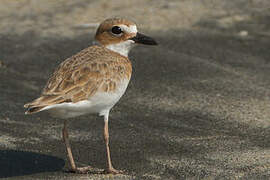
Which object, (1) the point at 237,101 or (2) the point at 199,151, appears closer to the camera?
(2) the point at 199,151

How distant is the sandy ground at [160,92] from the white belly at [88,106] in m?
0.51

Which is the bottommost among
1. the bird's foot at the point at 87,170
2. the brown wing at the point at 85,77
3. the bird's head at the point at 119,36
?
the bird's foot at the point at 87,170

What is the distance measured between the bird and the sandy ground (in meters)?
0.41

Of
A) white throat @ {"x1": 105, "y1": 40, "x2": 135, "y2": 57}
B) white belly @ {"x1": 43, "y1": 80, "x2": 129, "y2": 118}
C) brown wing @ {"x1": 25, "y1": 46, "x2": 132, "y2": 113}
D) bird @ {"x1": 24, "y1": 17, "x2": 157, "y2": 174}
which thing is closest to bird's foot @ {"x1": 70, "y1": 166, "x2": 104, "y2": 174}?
bird @ {"x1": 24, "y1": 17, "x2": 157, "y2": 174}

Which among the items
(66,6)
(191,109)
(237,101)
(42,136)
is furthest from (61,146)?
(66,6)

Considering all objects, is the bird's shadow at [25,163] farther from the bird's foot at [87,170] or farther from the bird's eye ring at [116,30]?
the bird's eye ring at [116,30]

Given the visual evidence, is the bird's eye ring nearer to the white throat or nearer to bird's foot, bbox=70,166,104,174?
the white throat

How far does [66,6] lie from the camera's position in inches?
360

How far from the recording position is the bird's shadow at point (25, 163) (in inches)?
191

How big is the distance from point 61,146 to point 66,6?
161 inches

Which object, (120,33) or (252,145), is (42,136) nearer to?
(120,33)

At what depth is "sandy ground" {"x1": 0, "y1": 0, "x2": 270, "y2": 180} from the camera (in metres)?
5.10

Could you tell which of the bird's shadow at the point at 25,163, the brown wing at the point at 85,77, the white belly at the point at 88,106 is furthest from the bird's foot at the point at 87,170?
the brown wing at the point at 85,77

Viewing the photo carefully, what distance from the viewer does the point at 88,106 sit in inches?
183
